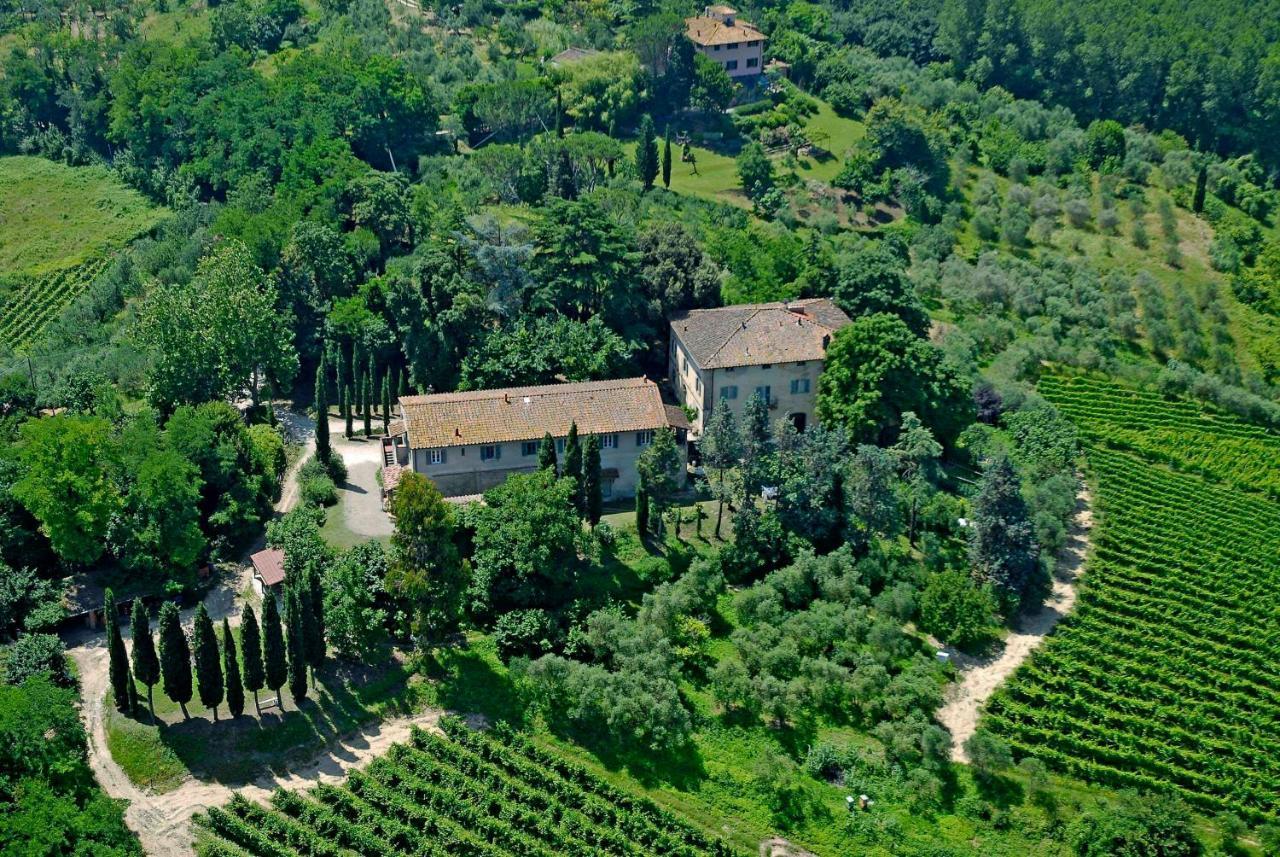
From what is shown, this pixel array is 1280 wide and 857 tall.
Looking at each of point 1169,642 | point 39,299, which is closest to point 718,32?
point 39,299

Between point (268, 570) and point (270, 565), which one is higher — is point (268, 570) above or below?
below

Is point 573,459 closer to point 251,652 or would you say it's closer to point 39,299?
point 251,652

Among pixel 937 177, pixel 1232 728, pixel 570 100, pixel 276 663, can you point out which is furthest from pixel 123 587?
pixel 937 177

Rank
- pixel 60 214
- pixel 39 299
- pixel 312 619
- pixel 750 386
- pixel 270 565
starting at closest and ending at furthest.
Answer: pixel 312 619, pixel 270 565, pixel 750 386, pixel 39 299, pixel 60 214

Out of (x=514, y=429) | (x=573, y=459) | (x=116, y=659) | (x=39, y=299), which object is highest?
(x=39, y=299)

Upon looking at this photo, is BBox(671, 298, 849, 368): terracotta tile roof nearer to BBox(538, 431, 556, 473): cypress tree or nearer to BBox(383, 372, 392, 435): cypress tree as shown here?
BBox(538, 431, 556, 473): cypress tree

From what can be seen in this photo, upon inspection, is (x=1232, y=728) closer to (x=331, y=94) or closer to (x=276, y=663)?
(x=276, y=663)
